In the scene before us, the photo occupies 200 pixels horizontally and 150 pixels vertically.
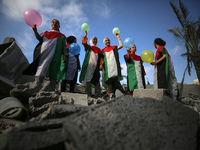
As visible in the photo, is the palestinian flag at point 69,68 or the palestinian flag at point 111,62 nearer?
the palestinian flag at point 69,68

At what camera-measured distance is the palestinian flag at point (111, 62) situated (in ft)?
13.0

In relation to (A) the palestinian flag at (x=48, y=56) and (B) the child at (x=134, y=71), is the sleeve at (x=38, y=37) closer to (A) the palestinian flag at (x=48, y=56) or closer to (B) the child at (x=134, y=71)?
(A) the palestinian flag at (x=48, y=56)

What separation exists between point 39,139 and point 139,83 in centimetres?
351

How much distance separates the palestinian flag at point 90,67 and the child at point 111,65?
0.91 feet

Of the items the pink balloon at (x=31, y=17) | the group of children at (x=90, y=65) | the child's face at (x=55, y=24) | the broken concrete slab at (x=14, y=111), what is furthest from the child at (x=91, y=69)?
the broken concrete slab at (x=14, y=111)

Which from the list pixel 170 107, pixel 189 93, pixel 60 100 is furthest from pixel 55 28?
pixel 189 93

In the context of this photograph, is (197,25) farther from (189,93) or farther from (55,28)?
(55,28)

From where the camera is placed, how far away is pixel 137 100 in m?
1.46

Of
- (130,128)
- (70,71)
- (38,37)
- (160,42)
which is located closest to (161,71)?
(160,42)

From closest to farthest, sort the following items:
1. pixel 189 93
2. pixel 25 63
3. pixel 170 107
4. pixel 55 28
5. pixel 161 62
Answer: pixel 170 107
pixel 161 62
pixel 55 28
pixel 25 63
pixel 189 93

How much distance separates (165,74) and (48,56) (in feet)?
9.98

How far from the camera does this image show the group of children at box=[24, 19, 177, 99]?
10.7ft

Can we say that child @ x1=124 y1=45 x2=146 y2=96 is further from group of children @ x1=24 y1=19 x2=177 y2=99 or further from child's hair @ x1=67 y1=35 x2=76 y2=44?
child's hair @ x1=67 y1=35 x2=76 y2=44

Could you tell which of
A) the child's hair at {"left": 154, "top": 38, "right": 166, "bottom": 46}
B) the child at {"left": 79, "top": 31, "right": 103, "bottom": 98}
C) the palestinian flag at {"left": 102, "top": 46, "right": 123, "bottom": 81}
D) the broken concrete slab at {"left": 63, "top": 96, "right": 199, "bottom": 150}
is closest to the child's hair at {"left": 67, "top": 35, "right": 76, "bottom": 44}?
the child at {"left": 79, "top": 31, "right": 103, "bottom": 98}
